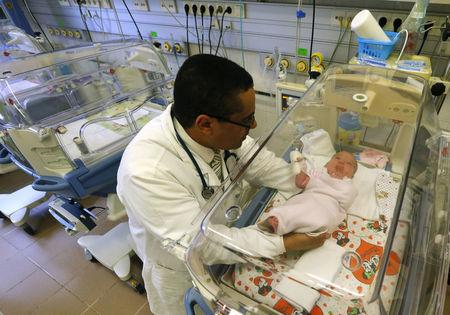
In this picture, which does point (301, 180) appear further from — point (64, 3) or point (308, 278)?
point (64, 3)

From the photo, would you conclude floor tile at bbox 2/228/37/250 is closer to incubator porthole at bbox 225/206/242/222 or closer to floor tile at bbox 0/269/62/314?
floor tile at bbox 0/269/62/314

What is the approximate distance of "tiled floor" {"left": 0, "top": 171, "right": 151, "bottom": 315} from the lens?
5.90ft

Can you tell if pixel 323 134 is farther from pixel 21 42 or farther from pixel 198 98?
pixel 21 42

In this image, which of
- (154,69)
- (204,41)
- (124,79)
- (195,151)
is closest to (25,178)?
(124,79)

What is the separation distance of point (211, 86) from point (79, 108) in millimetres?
1247

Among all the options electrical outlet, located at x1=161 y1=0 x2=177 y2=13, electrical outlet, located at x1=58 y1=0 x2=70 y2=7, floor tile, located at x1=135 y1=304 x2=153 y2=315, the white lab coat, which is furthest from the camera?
electrical outlet, located at x1=58 y1=0 x2=70 y2=7

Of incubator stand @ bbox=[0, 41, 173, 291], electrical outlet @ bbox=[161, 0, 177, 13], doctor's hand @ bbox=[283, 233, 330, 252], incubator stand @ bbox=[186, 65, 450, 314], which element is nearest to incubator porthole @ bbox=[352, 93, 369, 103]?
incubator stand @ bbox=[186, 65, 450, 314]

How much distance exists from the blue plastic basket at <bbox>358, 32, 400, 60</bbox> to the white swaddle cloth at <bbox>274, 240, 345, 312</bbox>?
3.36ft

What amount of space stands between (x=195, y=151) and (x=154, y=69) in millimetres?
1308

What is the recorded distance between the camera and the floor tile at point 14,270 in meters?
1.99

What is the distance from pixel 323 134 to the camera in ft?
4.92

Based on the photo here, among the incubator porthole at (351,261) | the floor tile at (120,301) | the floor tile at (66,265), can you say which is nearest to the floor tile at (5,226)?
the floor tile at (66,265)

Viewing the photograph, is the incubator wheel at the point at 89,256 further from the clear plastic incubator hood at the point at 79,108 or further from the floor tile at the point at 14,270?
the clear plastic incubator hood at the point at 79,108

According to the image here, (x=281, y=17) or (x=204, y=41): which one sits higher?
(x=281, y=17)
